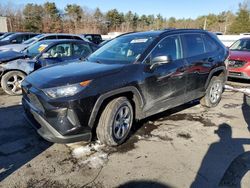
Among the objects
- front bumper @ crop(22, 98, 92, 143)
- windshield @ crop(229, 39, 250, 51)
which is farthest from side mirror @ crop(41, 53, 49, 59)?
windshield @ crop(229, 39, 250, 51)

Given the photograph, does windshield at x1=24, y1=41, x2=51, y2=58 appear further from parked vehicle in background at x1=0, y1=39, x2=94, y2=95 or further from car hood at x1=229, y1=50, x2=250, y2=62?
car hood at x1=229, y1=50, x2=250, y2=62

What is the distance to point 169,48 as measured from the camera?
4527 mm

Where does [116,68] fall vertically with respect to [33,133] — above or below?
above

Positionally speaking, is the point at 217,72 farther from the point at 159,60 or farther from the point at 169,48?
the point at 159,60

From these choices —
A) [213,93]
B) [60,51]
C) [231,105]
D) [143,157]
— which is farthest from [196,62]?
[60,51]

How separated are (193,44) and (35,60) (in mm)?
4337

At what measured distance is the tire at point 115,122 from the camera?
3635 mm

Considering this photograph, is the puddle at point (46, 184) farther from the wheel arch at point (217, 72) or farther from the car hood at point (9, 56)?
the car hood at point (9, 56)

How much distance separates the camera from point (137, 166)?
3.35 m

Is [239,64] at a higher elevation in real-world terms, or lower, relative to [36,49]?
lower

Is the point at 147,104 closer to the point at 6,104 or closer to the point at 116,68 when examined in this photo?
the point at 116,68

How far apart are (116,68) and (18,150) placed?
191 centimetres

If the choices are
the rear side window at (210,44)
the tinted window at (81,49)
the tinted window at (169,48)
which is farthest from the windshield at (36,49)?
the rear side window at (210,44)

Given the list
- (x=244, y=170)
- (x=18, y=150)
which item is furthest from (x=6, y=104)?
(x=244, y=170)
